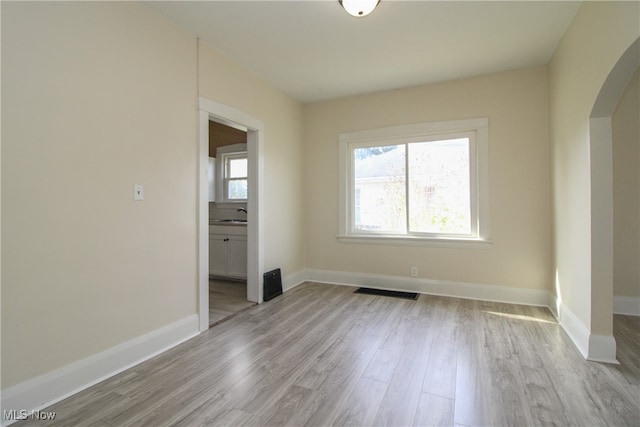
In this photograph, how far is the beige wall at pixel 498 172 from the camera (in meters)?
3.31

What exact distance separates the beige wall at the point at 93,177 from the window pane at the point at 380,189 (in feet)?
7.50

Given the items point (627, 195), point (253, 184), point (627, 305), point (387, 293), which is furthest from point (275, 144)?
point (627, 305)

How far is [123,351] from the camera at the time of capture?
82.0 inches

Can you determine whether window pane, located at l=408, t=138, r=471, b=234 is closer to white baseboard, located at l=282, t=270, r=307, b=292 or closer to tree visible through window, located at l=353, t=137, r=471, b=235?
tree visible through window, located at l=353, t=137, r=471, b=235

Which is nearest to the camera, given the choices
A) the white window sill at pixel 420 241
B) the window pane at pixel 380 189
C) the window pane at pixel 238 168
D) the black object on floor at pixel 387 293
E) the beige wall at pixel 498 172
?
the beige wall at pixel 498 172

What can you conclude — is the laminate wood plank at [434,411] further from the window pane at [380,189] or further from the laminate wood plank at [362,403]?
the window pane at [380,189]

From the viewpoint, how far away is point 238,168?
514 cm

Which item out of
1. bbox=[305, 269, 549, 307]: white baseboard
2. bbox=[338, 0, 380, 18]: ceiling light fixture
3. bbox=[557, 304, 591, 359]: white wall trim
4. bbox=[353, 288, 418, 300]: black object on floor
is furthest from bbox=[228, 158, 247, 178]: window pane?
bbox=[557, 304, 591, 359]: white wall trim

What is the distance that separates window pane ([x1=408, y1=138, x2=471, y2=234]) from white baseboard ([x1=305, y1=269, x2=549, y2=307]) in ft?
2.24

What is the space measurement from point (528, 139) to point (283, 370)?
3552mm

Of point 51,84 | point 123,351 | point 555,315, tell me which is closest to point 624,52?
point 555,315

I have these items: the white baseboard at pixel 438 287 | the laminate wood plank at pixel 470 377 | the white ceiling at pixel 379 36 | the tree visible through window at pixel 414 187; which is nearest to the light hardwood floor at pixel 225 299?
the white baseboard at pixel 438 287

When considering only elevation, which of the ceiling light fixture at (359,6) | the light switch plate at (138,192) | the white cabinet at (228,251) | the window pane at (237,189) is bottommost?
the white cabinet at (228,251)

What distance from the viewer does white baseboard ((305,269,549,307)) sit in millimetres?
3357
